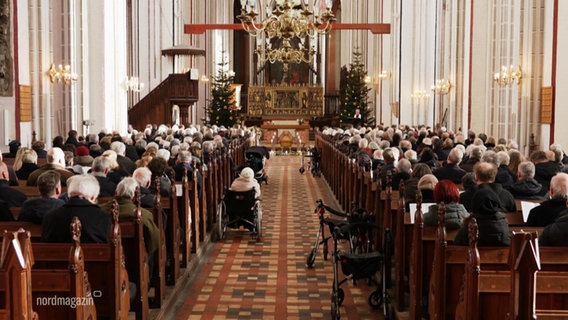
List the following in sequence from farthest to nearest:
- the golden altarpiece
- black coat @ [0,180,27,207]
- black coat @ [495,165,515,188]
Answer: the golden altarpiece
black coat @ [495,165,515,188]
black coat @ [0,180,27,207]

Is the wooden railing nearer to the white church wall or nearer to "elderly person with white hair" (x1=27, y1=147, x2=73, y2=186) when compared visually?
the white church wall

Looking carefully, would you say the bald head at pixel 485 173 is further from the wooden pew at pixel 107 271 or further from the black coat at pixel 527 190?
the wooden pew at pixel 107 271

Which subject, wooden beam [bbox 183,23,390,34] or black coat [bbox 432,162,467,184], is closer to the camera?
black coat [bbox 432,162,467,184]

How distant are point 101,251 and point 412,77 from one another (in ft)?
82.2

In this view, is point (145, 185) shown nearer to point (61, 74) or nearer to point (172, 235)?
point (172, 235)

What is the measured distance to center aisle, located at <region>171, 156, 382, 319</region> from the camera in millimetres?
7379

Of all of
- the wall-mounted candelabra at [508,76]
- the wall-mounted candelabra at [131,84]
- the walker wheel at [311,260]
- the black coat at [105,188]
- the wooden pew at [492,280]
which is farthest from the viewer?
the wall-mounted candelabra at [131,84]

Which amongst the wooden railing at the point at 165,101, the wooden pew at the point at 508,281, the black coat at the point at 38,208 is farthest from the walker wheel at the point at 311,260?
the wooden railing at the point at 165,101

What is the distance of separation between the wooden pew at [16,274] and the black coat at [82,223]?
1.85 metres

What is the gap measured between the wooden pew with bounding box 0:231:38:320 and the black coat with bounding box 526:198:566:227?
4.57m

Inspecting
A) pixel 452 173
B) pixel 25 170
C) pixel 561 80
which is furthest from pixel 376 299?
pixel 561 80

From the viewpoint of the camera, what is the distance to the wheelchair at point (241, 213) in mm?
11031

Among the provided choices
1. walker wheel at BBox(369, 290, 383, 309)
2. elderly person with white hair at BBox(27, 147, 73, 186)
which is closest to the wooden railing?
elderly person with white hair at BBox(27, 147, 73, 186)

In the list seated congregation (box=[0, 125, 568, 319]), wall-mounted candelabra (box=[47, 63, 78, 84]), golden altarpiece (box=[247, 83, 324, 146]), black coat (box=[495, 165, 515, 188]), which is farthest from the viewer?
golden altarpiece (box=[247, 83, 324, 146])
